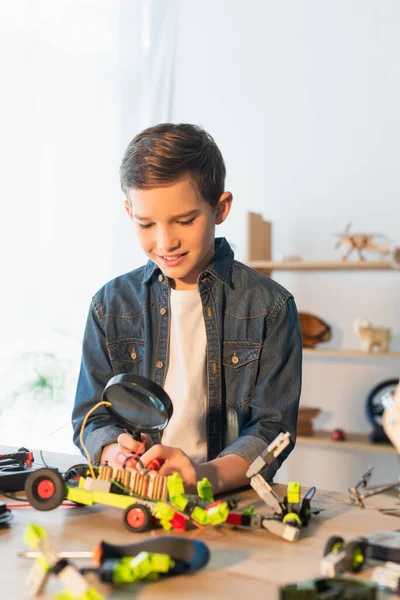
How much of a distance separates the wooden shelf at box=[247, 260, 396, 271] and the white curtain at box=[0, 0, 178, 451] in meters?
0.61

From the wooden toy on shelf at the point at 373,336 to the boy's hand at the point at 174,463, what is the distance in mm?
1984

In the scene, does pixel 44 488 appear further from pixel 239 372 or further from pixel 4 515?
pixel 239 372

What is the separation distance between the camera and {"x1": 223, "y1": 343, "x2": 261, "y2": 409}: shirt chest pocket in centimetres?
131

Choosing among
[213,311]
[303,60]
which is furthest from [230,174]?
[213,311]

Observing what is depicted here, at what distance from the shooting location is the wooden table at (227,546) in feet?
2.12

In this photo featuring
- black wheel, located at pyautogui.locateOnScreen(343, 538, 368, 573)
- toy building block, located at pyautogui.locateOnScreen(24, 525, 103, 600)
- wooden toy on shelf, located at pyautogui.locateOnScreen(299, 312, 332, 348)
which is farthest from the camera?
wooden toy on shelf, located at pyautogui.locateOnScreen(299, 312, 332, 348)

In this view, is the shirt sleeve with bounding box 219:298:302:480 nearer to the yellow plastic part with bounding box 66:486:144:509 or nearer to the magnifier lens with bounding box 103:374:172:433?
the magnifier lens with bounding box 103:374:172:433

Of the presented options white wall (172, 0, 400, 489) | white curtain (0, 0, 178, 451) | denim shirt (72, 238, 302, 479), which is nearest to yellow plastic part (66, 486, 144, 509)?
denim shirt (72, 238, 302, 479)

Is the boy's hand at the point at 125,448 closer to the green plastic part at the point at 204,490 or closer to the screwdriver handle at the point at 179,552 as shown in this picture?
the green plastic part at the point at 204,490

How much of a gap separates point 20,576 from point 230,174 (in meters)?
2.86

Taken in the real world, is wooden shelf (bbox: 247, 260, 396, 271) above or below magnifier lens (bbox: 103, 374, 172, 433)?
→ above

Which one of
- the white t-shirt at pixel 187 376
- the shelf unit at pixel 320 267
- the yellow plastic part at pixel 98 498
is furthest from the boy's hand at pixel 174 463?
the shelf unit at pixel 320 267

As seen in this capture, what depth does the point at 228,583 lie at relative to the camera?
2.18 feet

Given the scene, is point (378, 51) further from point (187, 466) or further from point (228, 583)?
point (228, 583)
